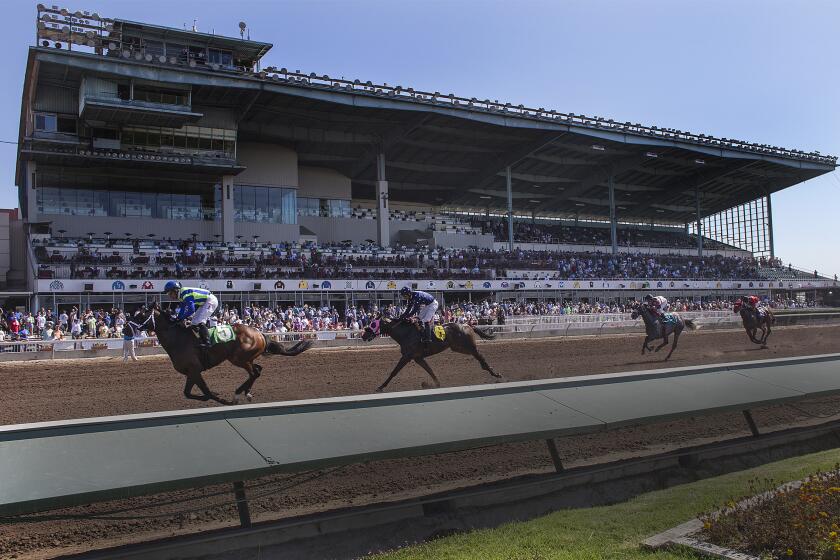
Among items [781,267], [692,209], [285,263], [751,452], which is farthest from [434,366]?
[692,209]

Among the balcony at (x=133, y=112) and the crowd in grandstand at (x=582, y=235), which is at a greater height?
the balcony at (x=133, y=112)

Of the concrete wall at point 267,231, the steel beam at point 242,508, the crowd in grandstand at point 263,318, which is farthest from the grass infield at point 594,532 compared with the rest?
the concrete wall at point 267,231

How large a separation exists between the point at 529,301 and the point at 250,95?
20.1 metres

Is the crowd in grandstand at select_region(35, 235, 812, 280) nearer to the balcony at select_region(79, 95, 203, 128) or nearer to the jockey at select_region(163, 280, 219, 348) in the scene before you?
the balcony at select_region(79, 95, 203, 128)

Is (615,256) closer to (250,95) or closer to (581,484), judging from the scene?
(250,95)

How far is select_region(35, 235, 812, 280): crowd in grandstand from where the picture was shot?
30312 mm

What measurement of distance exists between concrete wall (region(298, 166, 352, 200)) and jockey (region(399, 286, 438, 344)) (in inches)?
1464

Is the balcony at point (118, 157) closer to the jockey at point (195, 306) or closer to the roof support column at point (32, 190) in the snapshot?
the roof support column at point (32, 190)

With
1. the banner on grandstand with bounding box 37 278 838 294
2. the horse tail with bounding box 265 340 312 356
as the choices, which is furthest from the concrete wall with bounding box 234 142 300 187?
the horse tail with bounding box 265 340 312 356

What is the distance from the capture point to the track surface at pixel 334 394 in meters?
5.94

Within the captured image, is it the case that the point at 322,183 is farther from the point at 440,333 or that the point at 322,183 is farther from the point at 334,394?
the point at 334,394

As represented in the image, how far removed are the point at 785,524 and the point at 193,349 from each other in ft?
28.4

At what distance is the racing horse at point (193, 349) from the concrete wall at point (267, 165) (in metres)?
33.9

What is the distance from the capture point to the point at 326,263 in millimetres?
36469
